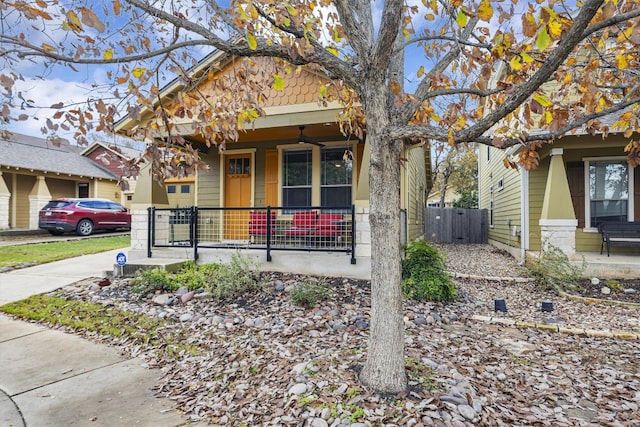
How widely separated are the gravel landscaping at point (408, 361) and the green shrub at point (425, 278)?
0.78 ft

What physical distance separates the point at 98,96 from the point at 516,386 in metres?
4.50

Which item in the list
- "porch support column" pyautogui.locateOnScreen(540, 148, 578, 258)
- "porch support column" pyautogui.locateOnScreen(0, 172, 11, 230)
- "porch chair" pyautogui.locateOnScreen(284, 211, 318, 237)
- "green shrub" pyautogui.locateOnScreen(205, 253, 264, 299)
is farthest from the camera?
"porch support column" pyautogui.locateOnScreen(0, 172, 11, 230)

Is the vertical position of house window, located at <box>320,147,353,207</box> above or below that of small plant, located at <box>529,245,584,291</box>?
above

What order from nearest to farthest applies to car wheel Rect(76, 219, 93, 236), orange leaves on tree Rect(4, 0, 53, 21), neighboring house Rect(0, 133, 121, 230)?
orange leaves on tree Rect(4, 0, 53, 21)
car wheel Rect(76, 219, 93, 236)
neighboring house Rect(0, 133, 121, 230)

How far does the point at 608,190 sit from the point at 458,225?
8.03 meters

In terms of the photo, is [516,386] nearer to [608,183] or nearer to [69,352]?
[69,352]

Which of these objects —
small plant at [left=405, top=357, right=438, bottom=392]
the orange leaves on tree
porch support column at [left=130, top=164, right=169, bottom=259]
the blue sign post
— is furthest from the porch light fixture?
porch support column at [left=130, top=164, right=169, bottom=259]

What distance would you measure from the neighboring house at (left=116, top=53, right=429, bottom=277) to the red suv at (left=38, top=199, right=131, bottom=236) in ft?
26.8

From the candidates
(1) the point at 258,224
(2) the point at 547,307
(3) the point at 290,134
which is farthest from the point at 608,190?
(1) the point at 258,224

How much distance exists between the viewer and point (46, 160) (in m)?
18.7

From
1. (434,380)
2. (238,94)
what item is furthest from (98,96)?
(434,380)

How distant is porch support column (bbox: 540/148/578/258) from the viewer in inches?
314

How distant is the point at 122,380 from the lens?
347 centimetres

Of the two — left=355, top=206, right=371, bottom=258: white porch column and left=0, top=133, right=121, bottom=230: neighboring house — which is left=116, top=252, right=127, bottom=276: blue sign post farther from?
left=0, top=133, right=121, bottom=230: neighboring house
